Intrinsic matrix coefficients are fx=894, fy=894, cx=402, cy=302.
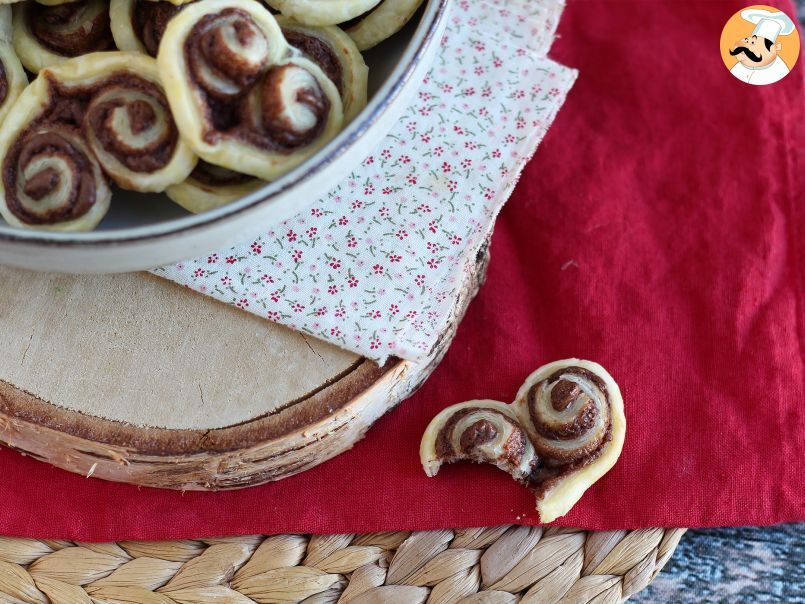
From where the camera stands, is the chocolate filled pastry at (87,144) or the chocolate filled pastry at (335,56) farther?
the chocolate filled pastry at (335,56)

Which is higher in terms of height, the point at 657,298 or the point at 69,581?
the point at 657,298

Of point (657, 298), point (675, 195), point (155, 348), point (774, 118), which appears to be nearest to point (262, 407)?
point (155, 348)

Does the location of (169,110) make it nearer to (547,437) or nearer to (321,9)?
(321,9)

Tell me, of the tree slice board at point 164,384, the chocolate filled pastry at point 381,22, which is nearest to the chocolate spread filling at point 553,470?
the tree slice board at point 164,384

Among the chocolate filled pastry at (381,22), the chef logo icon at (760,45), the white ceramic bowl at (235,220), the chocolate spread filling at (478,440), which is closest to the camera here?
the white ceramic bowl at (235,220)

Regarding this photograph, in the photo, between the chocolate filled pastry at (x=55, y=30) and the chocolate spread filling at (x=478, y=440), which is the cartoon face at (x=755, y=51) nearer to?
the chocolate spread filling at (x=478, y=440)

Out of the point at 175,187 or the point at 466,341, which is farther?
the point at 466,341

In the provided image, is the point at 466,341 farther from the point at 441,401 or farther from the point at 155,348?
the point at 155,348

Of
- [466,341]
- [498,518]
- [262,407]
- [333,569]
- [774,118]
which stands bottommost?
[333,569]
